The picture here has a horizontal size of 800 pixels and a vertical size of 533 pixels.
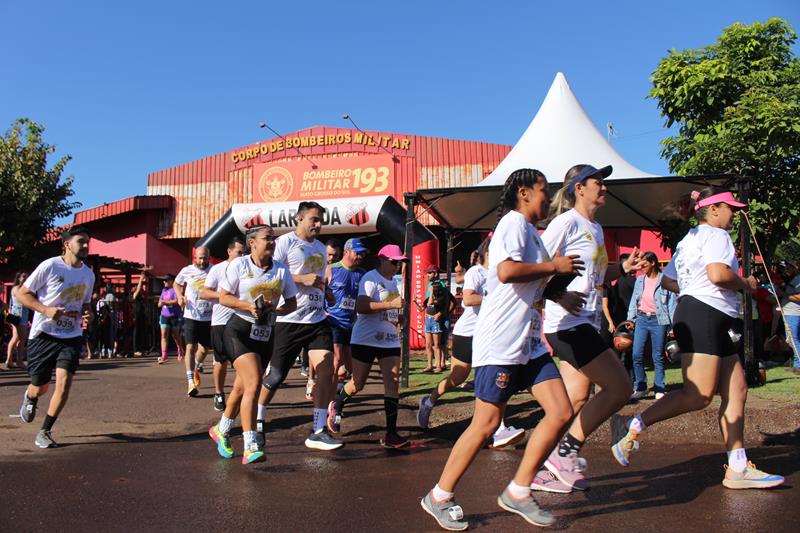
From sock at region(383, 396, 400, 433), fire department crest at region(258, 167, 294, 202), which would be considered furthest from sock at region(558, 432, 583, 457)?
fire department crest at region(258, 167, 294, 202)

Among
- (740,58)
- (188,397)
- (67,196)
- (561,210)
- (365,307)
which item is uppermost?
(740,58)

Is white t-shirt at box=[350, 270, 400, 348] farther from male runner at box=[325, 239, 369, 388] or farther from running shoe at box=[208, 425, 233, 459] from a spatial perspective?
running shoe at box=[208, 425, 233, 459]

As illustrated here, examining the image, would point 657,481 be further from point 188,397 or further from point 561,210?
point 188,397

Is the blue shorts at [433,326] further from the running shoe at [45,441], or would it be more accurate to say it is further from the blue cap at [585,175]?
the blue cap at [585,175]

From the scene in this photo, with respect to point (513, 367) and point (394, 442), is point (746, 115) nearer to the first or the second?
point (394, 442)

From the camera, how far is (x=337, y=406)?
6.83m

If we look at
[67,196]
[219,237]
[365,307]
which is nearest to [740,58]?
[365,307]

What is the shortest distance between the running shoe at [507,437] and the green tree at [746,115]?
Answer: 7.61m

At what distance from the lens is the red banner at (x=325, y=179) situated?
2284cm

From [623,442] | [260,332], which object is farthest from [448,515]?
[260,332]

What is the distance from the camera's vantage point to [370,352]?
6637mm

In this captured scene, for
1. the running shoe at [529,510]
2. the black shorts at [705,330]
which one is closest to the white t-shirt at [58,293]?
the running shoe at [529,510]

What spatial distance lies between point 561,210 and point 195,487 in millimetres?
3135

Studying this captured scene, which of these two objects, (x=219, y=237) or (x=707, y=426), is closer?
(x=707, y=426)
